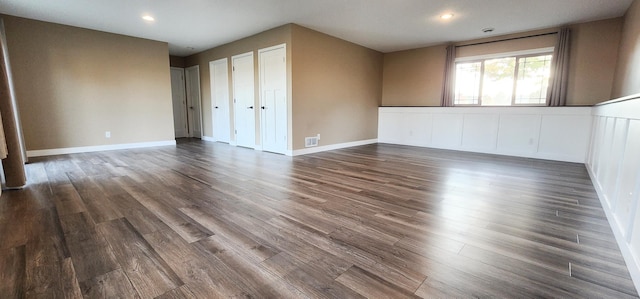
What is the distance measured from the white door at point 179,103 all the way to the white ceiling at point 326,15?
2.51 metres

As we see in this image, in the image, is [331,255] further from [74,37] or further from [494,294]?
[74,37]

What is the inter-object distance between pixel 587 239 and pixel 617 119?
1148mm

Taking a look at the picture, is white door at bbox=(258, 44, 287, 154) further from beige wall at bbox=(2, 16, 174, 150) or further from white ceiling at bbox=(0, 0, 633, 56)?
beige wall at bbox=(2, 16, 174, 150)

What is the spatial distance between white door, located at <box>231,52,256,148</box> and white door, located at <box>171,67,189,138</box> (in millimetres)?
2842

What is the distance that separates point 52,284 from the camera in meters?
1.30

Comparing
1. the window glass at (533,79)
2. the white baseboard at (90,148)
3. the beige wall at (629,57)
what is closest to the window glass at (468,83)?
the window glass at (533,79)

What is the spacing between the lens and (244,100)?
19.7 feet

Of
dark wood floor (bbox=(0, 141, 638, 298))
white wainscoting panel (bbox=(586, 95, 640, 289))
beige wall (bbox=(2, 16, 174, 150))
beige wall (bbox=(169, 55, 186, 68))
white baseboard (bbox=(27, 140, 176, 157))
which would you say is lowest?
dark wood floor (bbox=(0, 141, 638, 298))

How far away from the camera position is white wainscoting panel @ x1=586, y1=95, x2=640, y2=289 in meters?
1.43

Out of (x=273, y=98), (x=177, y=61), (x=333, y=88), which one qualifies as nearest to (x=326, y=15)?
(x=333, y=88)

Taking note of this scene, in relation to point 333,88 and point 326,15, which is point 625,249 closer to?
point 326,15

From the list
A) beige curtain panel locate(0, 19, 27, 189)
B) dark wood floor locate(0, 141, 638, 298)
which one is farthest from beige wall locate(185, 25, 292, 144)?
beige curtain panel locate(0, 19, 27, 189)

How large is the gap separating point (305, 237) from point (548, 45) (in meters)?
5.82

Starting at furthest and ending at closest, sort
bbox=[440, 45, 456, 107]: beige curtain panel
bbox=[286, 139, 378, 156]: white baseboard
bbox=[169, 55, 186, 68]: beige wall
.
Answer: bbox=[169, 55, 186, 68]: beige wall
bbox=[440, 45, 456, 107]: beige curtain panel
bbox=[286, 139, 378, 156]: white baseboard
